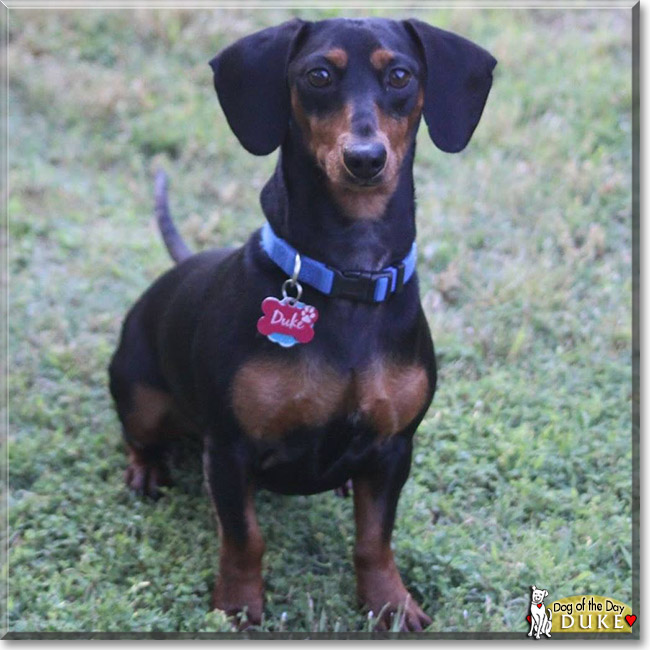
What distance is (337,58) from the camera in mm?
3068

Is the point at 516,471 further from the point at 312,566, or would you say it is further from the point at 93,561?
the point at 93,561

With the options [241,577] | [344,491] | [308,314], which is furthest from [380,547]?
[308,314]

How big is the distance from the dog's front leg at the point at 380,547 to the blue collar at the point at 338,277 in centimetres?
58

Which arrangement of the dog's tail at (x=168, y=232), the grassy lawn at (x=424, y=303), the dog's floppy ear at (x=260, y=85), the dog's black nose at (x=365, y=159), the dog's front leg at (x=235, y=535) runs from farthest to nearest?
1. the dog's tail at (x=168, y=232)
2. the grassy lawn at (x=424, y=303)
3. the dog's front leg at (x=235, y=535)
4. the dog's floppy ear at (x=260, y=85)
5. the dog's black nose at (x=365, y=159)

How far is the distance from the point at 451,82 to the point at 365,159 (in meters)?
0.56

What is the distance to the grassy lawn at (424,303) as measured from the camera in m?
3.73

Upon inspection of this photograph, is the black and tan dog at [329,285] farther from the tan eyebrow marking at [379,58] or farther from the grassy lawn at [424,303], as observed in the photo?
the grassy lawn at [424,303]

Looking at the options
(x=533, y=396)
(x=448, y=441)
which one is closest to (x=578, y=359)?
(x=533, y=396)

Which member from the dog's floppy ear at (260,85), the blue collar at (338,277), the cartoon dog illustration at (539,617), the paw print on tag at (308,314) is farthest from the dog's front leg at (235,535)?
the dog's floppy ear at (260,85)

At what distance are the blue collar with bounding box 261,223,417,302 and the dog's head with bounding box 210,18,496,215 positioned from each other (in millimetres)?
249

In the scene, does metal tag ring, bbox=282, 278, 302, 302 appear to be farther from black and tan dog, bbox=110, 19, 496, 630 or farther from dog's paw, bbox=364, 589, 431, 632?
dog's paw, bbox=364, 589, 431, 632

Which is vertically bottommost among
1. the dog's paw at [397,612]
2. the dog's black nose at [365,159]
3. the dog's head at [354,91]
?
the dog's paw at [397,612]

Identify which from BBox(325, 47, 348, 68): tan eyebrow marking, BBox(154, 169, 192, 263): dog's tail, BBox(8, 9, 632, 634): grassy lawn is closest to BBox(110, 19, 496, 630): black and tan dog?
BBox(325, 47, 348, 68): tan eyebrow marking

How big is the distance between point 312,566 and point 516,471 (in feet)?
3.20
